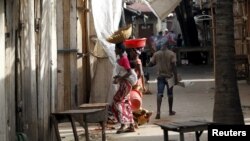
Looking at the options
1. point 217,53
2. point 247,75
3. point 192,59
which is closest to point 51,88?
point 217,53

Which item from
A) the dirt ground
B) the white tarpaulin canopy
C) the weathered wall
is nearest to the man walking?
the dirt ground

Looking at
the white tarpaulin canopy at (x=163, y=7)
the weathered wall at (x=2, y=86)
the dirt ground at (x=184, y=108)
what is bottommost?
the dirt ground at (x=184, y=108)

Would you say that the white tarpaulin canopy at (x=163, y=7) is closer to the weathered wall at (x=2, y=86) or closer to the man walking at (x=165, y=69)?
the man walking at (x=165, y=69)

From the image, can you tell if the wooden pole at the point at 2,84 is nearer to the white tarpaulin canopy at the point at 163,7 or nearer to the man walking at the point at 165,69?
the man walking at the point at 165,69

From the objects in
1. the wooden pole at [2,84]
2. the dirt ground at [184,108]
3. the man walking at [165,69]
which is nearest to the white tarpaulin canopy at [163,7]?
the man walking at [165,69]

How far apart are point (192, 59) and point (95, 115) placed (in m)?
23.1

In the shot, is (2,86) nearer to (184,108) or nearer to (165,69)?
(165,69)

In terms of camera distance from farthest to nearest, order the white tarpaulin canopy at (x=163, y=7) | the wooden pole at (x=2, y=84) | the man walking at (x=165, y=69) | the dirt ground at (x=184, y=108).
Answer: the white tarpaulin canopy at (x=163, y=7) < the man walking at (x=165, y=69) < the dirt ground at (x=184, y=108) < the wooden pole at (x=2, y=84)

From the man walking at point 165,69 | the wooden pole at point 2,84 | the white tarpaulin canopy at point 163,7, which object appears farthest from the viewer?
the white tarpaulin canopy at point 163,7

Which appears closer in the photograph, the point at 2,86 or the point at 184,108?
the point at 2,86

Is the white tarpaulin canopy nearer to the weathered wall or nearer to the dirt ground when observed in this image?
the dirt ground

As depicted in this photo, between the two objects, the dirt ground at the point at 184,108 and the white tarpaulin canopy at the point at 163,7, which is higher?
the white tarpaulin canopy at the point at 163,7

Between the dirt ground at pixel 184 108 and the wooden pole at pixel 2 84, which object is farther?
the dirt ground at pixel 184 108

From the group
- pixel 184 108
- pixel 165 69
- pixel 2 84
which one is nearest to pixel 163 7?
pixel 165 69
